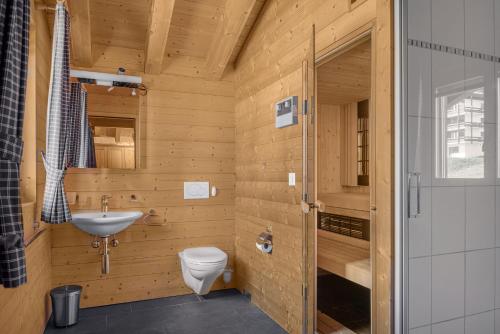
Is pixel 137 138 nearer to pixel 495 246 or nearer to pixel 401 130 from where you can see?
pixel 401 130

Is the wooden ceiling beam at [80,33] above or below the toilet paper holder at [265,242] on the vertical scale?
above

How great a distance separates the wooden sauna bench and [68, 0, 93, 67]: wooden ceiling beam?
2.52 meters

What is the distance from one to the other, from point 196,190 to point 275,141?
1.08 m

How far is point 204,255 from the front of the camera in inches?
123

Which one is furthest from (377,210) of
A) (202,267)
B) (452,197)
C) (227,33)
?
(227,33)

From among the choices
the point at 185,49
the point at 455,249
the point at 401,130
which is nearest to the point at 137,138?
the point at 185,49

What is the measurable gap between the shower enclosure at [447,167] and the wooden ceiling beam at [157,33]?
1.63 m

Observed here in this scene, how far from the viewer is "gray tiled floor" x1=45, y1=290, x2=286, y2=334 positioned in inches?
106

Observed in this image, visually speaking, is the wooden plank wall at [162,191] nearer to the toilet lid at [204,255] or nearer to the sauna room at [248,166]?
the sauna room at [248,166]

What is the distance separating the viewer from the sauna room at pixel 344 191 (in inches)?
105

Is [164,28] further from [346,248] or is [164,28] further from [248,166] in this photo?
[346,248]

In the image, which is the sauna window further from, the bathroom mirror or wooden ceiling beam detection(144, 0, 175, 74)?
the bathroom mirror

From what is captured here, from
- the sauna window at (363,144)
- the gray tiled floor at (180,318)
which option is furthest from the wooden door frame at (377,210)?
the sauna window at (363,144)

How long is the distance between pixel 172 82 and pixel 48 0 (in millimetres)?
1206
